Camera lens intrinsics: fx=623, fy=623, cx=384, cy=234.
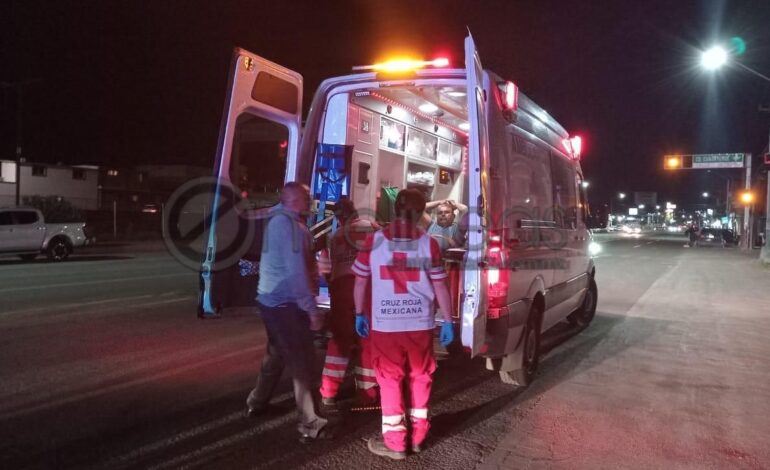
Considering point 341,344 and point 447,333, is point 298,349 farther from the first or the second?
point 447,333

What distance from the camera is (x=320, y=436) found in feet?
A: 14.6

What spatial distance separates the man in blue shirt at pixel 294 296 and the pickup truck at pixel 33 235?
53.1 feet

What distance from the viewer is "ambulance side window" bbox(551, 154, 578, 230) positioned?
7.11 m

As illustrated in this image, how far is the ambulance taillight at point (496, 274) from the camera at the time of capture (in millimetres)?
4891

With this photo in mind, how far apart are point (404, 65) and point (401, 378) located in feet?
9.41

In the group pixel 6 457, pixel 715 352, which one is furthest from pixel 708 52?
pixel 6 457

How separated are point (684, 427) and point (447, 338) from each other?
2.23m

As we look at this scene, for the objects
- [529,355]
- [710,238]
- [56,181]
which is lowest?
Result: [529,355]

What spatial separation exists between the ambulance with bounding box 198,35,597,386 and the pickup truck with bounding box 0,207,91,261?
1329 centimetres

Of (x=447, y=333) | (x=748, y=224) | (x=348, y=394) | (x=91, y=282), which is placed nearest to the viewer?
(x=447, y=333)

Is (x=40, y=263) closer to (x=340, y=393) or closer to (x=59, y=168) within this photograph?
(x=340, y=393)

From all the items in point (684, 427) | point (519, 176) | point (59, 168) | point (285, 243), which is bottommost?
point (684, 427)

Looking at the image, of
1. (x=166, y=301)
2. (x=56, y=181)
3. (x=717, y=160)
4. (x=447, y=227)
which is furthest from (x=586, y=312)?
(x=56, y=181)

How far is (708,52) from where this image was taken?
1636 cm
